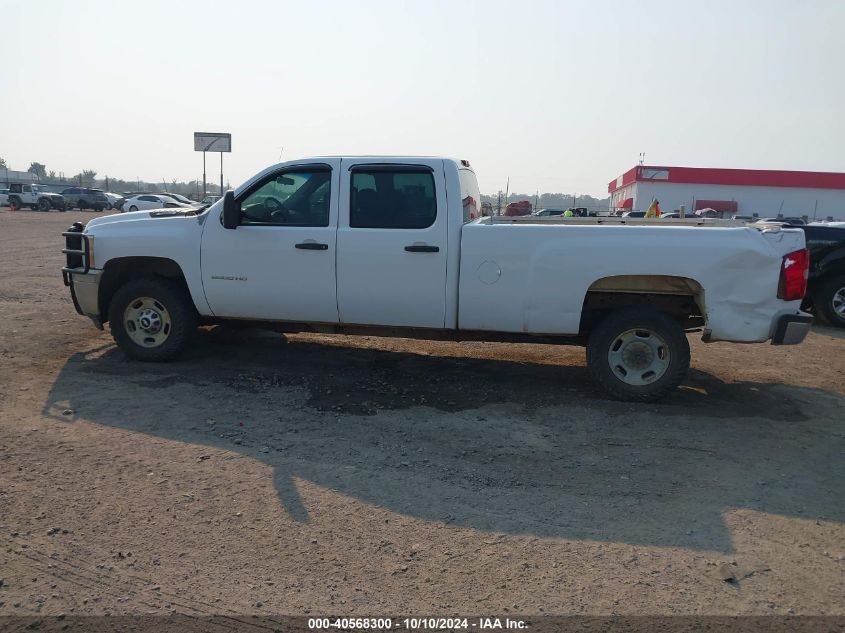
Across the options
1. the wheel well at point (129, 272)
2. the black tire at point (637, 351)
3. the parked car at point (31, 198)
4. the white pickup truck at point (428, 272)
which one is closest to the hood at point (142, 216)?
the white pickup truck at point (428, 272)

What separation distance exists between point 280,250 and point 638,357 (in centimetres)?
333

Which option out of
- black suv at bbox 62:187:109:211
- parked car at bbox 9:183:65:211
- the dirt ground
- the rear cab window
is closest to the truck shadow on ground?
the dirt ground

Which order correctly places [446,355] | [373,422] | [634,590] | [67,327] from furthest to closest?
[67,327] → [446,355] → [373,422] → [634,590]

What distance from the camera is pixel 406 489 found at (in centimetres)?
418

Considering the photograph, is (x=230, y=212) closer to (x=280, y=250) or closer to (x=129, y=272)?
(x=280, y=250)

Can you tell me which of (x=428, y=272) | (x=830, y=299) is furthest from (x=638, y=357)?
(x=830, y=299)

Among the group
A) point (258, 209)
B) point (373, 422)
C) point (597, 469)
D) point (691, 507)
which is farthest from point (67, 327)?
point (691, 507)

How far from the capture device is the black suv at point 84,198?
159 ft

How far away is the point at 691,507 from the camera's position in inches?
159

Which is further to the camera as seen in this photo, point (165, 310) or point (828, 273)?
point (828, 273)

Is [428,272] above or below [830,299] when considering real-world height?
above

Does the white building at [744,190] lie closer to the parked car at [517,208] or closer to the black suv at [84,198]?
the black suv at [84,198]

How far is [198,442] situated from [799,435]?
4.56 meters

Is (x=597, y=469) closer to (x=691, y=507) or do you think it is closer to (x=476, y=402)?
(x=691, y=507)
